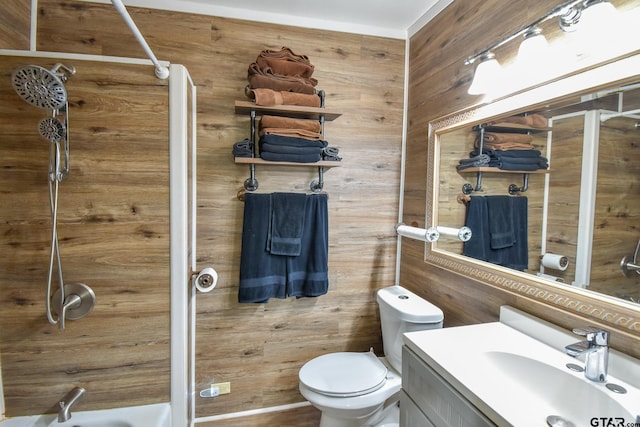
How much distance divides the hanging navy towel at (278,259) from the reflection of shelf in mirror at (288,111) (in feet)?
1.60

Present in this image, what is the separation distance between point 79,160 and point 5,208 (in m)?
0.36

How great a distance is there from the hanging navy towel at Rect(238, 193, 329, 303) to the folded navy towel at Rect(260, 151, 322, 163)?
0.77ft

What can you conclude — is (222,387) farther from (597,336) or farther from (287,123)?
(597,336)

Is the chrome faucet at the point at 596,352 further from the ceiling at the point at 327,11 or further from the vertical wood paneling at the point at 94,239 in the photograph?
the ceiling at the point at 327,11

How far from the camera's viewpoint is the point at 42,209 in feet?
4.19

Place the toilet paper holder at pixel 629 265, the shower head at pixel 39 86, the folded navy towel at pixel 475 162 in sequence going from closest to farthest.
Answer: the toilet paper holder at pixel 629 265
the shower head at pixel 39 86
the folded navy towel at pixel 475 162

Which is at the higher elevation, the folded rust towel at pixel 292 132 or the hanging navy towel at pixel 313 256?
the folded rust towel at pixel 292 132

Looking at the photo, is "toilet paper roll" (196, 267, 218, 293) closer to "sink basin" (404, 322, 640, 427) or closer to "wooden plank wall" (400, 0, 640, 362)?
"sink basin" (404, 322, 640, 427)

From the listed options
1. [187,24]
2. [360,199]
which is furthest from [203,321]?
[187,24]

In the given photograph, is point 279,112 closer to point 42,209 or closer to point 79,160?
point 79,160

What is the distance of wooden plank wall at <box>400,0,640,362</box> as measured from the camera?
121 centimetres

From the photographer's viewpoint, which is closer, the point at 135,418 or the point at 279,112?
the point at 135,418

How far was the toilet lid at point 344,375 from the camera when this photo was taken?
1473 millimetres

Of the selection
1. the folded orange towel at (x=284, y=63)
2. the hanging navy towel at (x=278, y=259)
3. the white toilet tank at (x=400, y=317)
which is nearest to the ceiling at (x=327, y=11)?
the folded orange towel at (x=284, y=63)
